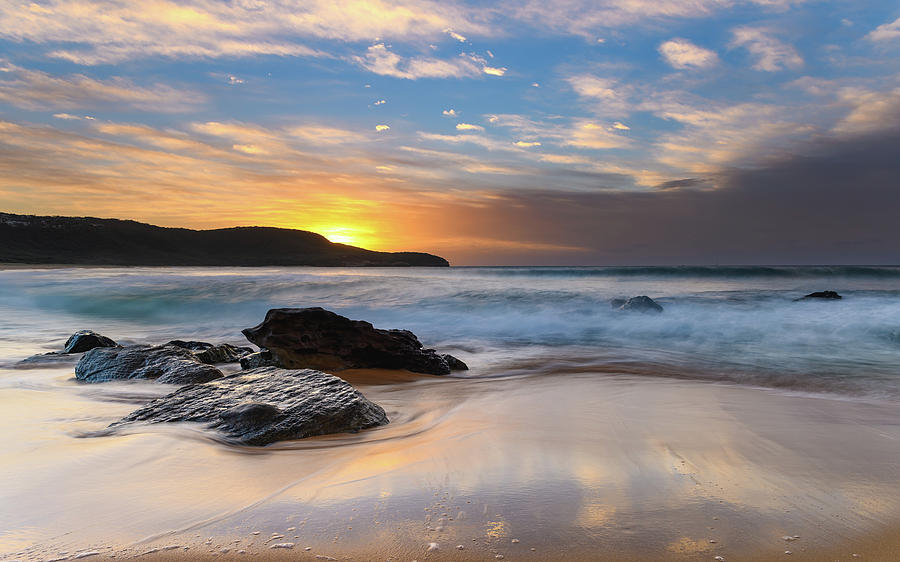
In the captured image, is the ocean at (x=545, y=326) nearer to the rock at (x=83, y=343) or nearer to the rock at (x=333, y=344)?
the rock at (x=83, y=343)

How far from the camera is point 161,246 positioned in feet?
302

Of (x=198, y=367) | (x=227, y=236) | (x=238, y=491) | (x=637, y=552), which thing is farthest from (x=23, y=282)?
(x=227, y=236)

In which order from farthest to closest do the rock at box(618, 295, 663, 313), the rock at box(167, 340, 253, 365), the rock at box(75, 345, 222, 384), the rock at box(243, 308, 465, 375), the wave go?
the wave < the rock at box(618, 295, 663, 313) < the rock at box(167, 340, 253, 365) < the rock at box(243, 308, 465, 375) < the rock at box(75, 345, 222, 384)

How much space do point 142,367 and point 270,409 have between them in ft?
10.2

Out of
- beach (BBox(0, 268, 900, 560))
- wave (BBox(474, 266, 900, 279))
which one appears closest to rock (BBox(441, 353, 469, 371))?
beach (BBox(0, 268, 900, 560))

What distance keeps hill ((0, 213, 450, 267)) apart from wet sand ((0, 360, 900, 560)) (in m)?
78.9

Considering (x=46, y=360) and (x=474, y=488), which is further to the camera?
(x=46, y=360)

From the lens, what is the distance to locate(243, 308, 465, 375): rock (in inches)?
258

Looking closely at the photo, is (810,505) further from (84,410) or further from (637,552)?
(84,410)

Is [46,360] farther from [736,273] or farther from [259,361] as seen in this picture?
[736,273]

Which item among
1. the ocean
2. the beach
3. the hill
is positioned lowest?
the ocean

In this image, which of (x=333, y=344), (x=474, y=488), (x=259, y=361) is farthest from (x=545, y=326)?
(x=474, y=488)

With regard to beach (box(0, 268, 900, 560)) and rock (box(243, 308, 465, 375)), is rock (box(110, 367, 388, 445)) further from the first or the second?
rock (box(243, 308, 465, 375))

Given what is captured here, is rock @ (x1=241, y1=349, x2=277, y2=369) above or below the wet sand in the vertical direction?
below
